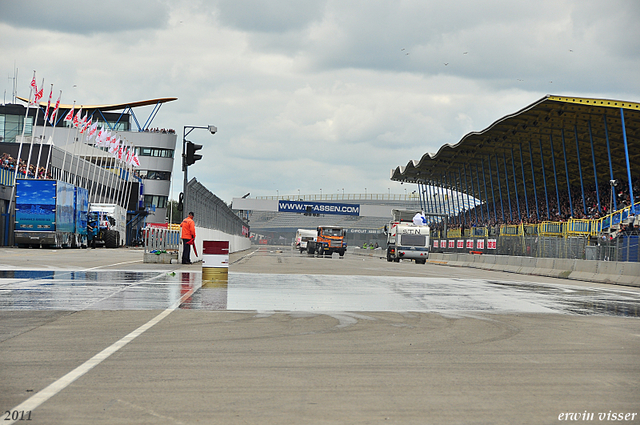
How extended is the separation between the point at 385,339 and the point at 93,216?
47620 mm

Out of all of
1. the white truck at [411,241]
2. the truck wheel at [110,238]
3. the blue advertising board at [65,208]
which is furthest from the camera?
the truck wheel at [110,238]

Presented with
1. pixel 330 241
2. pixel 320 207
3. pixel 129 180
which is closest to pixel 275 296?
pixel 330 241

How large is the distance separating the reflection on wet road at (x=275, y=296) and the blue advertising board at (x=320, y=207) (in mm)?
94914

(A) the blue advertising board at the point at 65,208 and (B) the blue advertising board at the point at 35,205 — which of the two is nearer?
(B) the blue advertising board at the point at 35,205

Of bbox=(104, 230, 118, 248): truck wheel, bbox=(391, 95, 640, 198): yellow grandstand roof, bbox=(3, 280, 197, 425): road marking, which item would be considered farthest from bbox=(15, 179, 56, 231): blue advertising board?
bbox=(3, 280, 197, 425): road marking

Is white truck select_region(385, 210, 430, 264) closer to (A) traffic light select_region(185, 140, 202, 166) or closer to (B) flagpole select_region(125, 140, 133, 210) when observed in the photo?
(A) traffic light select_region(185, 140, 202, 166)

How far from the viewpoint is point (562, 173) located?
221 feet

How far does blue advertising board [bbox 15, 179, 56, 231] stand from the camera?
4091cm

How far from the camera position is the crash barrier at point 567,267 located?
24484mm

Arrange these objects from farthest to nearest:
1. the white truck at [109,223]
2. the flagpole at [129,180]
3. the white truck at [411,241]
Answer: the flagpole at [129,180] < the white truck at [109,223] < the white truck at [411,241]

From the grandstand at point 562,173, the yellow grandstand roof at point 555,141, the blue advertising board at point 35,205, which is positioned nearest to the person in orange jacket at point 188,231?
the grandstand at point 562,173

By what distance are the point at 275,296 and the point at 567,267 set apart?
62.1 ft

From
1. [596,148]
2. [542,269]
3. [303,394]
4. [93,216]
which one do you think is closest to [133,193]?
[93,216]

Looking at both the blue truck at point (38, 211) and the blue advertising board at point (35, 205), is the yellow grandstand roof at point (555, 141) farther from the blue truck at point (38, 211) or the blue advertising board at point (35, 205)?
the blue advertising board at point (35, 205)
